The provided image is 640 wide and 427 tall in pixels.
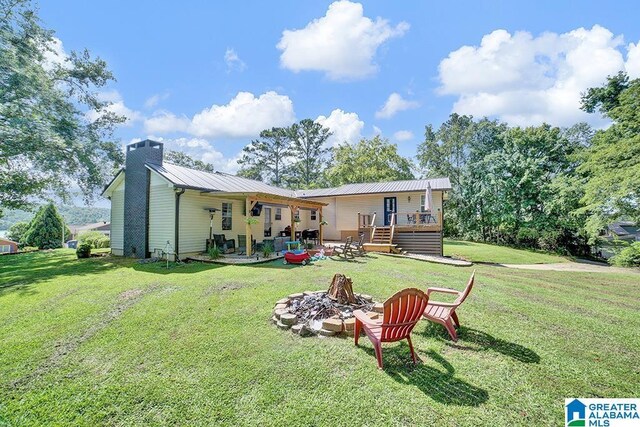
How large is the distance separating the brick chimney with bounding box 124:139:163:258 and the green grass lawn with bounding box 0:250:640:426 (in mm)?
6058

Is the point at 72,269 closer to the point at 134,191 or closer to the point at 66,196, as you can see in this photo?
the point at 134,191

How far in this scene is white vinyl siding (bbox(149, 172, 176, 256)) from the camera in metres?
11.6

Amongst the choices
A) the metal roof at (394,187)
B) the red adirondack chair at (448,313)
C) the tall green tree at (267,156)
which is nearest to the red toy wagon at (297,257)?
the red adirondack chair at (448,313)

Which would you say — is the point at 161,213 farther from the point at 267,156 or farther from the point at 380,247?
the point at 267,156

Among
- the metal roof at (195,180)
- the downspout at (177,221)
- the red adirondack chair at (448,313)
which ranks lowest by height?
the red adirondack chair at (448,313)

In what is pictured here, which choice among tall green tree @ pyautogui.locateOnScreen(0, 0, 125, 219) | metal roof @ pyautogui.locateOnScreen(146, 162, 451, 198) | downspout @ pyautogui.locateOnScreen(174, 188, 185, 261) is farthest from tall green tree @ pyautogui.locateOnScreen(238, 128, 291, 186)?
downspout @ pyautogui.locateOnScreen(174, 188, 185, 261)

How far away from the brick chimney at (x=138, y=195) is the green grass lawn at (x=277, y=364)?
6.06 m

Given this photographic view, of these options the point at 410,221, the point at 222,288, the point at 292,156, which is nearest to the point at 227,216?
the point at 222,288

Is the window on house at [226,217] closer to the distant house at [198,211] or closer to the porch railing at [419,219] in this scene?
the distant house at [198,211]

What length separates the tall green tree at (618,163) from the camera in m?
13.6

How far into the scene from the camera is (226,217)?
14.1 metres

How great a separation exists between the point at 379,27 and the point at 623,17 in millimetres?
8665

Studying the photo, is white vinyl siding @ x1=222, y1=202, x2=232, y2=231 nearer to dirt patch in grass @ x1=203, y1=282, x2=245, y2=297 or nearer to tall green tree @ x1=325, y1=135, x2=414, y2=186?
dirt patch in grass @ x1=203, y1=282, x2=245, y2=297

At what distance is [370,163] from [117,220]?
25717 millimetres
